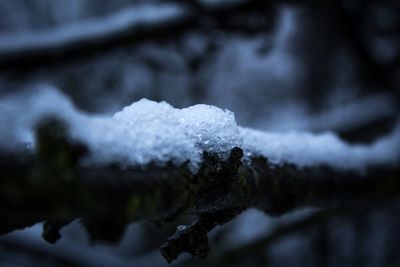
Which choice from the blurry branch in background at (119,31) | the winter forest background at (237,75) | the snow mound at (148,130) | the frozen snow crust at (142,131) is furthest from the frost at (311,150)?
the blurry branch in background at (119,31)

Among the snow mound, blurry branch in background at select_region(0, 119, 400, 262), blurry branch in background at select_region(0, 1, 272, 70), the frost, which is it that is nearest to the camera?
blurry branch in background at select_region(0, 119, 400, 262)

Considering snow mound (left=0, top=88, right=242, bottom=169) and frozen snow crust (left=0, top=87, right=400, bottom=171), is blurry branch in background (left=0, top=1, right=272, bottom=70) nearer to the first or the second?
frozen snow crust (left=0, top=87, right=400, bottom=171)

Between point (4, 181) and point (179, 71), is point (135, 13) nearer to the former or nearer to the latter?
point (179, 71)

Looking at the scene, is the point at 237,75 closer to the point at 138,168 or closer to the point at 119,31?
the point at 119,31

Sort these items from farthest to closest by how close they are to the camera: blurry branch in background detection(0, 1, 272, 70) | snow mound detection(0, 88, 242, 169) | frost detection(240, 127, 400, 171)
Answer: blurry branch in background detection(0, 1, 272, 70), frost detection(240, 127, 400, 171), snow mound detection(0, 88, 242, 169)

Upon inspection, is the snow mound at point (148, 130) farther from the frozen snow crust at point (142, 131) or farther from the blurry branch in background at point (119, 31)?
the blurry branch in background at point (119, 31)

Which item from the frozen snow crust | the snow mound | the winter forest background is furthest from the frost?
the winter forest background
